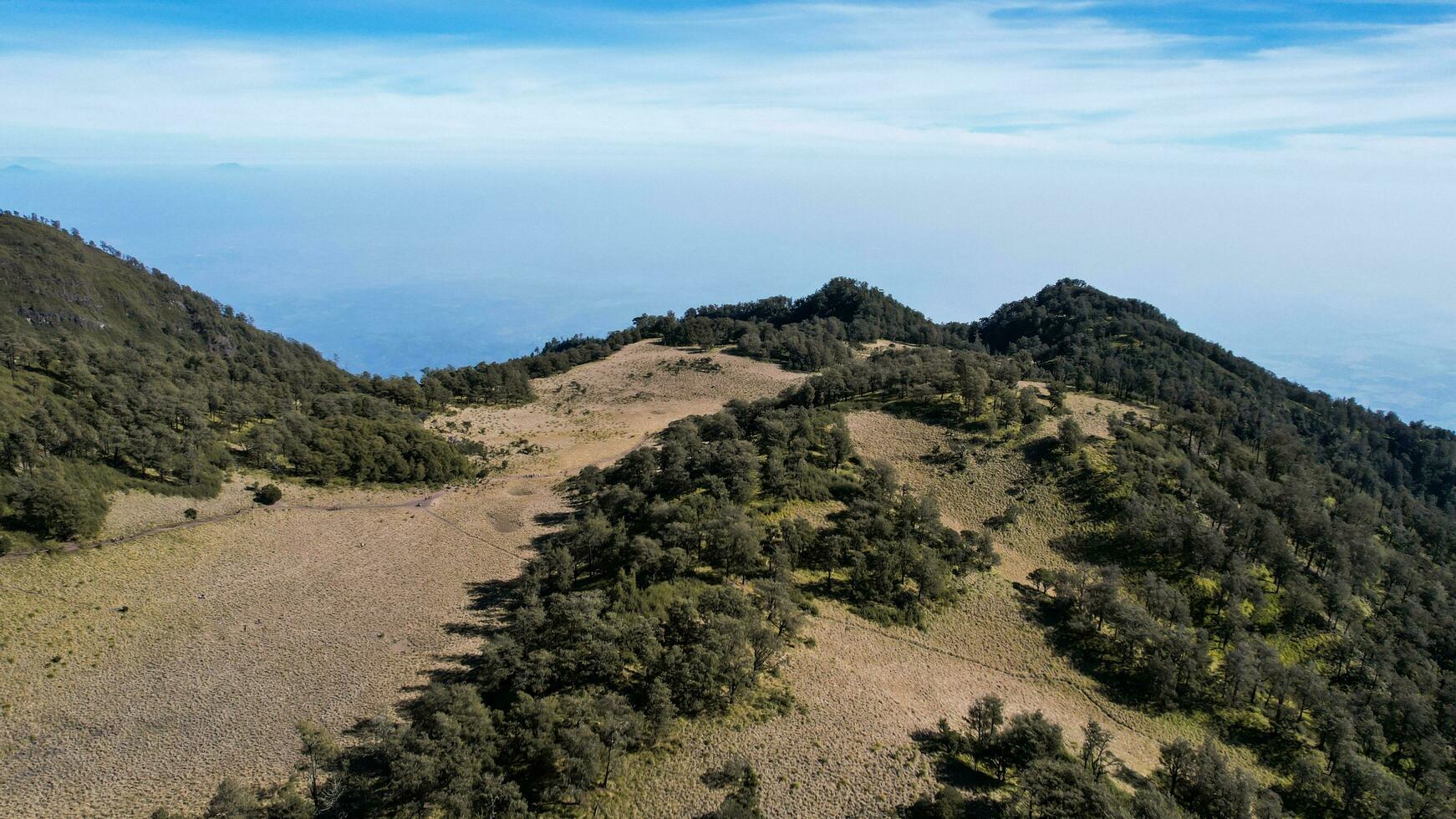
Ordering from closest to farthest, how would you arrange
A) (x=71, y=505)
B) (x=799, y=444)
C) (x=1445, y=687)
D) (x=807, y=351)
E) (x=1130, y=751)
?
(x=1130, y=751) → (x=1445, y=687) → (x=71, y=505) → (x=799, y=444) → (x=807, y=351)

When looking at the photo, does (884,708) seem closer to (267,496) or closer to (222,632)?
(222,632)

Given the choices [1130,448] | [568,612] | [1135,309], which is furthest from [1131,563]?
[1135,309]

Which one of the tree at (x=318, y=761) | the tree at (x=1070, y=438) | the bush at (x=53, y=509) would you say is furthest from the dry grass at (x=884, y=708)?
the bush at (x=53, y=509)

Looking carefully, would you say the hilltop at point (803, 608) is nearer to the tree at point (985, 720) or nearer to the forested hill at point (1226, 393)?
the tree at point (985, 720)

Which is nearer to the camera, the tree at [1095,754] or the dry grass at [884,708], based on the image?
the dry grass at [884,708]

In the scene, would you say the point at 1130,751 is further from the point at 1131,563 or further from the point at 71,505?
the point at 71,505

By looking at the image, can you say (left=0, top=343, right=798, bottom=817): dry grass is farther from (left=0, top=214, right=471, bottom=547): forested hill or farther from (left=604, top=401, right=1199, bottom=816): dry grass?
(left=604, top=401, right=1199, bottom=816): dry grass
